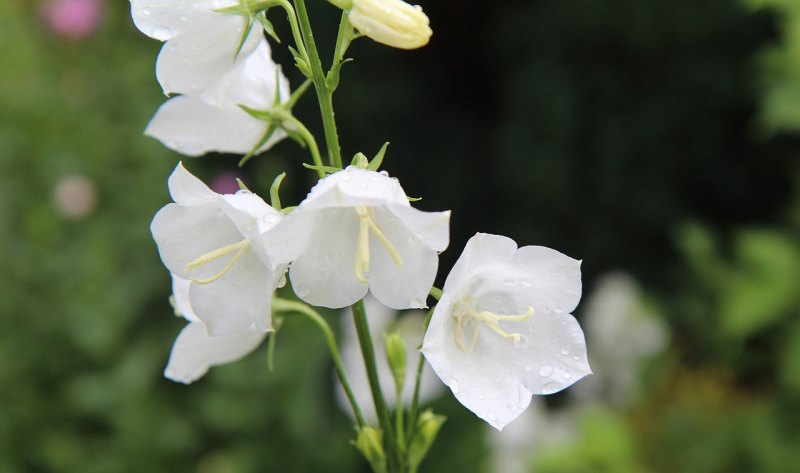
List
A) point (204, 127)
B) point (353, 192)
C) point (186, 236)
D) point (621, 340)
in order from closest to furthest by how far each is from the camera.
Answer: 1. point (353, 192)
2. point (186, 236)
3. point (204, 127)
4. point (621, 340)

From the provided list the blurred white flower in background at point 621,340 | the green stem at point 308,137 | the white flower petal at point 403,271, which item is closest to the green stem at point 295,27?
the green stem at point 308,137

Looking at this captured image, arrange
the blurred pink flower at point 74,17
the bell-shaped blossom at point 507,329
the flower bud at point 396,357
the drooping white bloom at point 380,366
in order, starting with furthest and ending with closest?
1. the blurred pink flower at point 74,17
2. the drooping white bloom at point 380,366
3. the flower bud at point 396,357
4. the bell-shaped blossom at point 507,329

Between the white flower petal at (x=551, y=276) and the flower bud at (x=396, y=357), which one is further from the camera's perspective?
the flower bud at (x=396, y=357)

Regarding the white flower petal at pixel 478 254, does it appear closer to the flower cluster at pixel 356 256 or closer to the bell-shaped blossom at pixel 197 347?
the flower cluster at pixel 356 256

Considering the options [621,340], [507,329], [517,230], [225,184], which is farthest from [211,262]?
[621,340]

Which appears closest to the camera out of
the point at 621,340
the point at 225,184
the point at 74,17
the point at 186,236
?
the point at 186,236

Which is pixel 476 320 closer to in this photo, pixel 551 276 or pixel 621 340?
pixel 551 276

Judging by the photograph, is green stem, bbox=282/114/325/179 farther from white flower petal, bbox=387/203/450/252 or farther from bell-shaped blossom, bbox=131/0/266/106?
white flower petal, bbox=387/203/450/252
